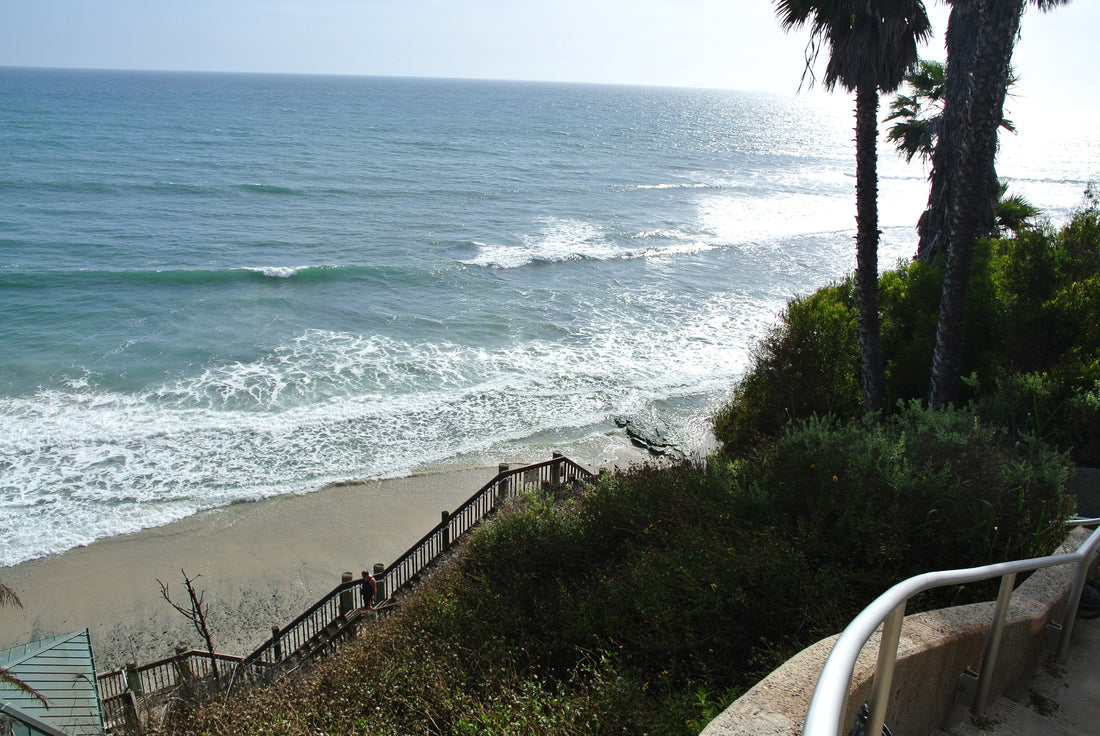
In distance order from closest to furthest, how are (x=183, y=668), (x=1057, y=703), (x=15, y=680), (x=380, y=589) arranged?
(x=1057, y=703) → (x=15, y=680) → (x=183, y=668) → (x=380, y=589)

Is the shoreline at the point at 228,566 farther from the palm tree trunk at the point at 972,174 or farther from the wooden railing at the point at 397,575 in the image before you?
the palm tree trunk at the point at 972,174

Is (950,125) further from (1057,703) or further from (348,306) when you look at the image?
(348,306)

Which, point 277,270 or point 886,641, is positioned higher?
point 886,641

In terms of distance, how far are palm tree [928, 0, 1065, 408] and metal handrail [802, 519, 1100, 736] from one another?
741 centimetres

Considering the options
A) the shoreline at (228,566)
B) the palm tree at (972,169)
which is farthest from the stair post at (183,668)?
the palm tree at (972,169)

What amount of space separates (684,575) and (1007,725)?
3191mm

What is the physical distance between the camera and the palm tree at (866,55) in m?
11.9

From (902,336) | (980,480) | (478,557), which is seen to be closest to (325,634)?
(478,557)

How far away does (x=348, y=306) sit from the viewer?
32.2 metres

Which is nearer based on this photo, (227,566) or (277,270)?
(227,566)

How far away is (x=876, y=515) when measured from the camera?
6984 millimetres

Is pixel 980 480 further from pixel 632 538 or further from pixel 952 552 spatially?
pixel 632 538

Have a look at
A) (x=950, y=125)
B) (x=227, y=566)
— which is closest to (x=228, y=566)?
(x=227, y=566)

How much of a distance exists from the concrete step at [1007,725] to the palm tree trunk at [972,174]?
8.78m
